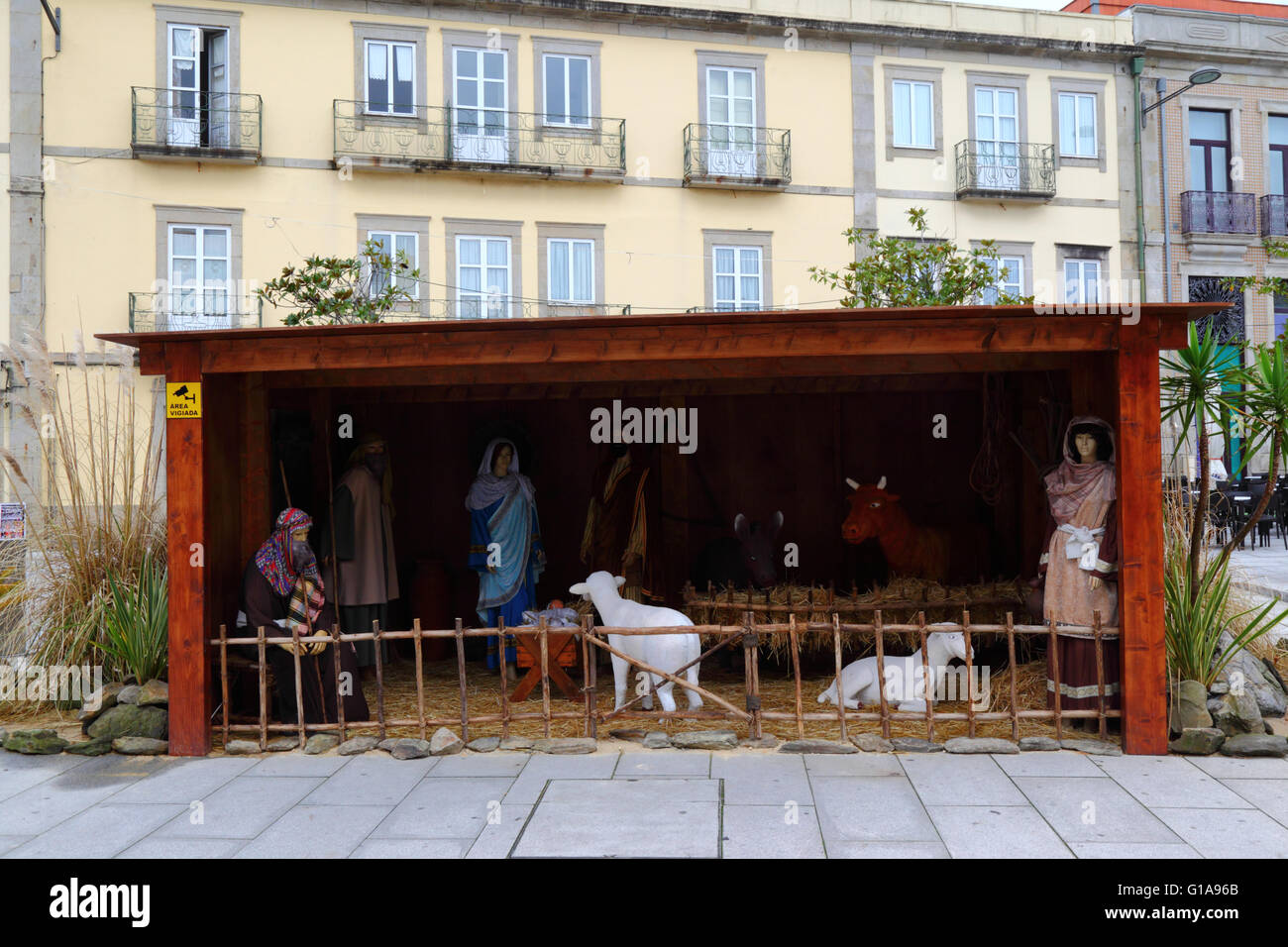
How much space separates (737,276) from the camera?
2098 centimetres

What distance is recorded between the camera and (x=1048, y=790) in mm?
5840

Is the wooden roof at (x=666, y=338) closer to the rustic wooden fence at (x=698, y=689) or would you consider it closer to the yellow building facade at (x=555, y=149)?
the rustic wooden fence at (x=698, y=689)

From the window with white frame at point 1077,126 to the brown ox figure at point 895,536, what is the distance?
16.5 m

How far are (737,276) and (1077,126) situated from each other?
8.04 meters

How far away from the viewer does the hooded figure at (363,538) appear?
859cm

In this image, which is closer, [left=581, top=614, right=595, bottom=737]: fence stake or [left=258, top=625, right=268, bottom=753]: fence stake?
[left=258, top=625, right=268, bottom=753]: fence stake

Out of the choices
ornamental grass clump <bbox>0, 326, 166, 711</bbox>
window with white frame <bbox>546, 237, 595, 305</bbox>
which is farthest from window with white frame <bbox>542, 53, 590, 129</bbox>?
ornamental grass clump <bbox>0, 326, 166, 711</bbox>

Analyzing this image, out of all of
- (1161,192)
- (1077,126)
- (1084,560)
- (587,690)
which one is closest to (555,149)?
(1077,126)

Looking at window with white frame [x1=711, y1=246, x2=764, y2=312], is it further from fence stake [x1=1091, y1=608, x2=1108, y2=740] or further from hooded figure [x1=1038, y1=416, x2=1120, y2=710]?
fence stake [x1=1091, y1=608, x2=1108, y2=740]

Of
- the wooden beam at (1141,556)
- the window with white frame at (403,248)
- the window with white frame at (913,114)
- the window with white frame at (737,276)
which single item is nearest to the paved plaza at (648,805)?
the wooden beam at (1141,556)

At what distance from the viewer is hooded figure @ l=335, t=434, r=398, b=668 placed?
8586mm

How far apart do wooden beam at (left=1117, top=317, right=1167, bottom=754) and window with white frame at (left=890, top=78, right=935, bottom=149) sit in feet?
53.0

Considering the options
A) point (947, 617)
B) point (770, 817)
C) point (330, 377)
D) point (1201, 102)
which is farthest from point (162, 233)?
point (1201, 102)

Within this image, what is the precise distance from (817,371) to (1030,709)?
8.84 ft
